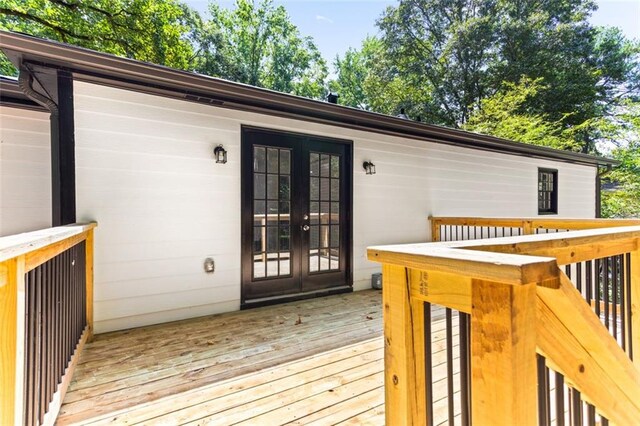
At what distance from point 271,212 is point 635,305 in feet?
10.8

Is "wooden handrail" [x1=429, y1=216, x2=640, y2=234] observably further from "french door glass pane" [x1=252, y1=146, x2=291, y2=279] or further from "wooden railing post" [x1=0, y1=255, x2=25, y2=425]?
"wooden railing post" [x1=0, y1=255, x2=25, y2=425]

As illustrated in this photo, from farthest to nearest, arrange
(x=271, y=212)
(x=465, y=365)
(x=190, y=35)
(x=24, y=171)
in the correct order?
1. (x=190, y=35)
2. (x=271, y=212)
3. (x=24, y=171)
4. (x=465, y=365)

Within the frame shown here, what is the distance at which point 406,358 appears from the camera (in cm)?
87

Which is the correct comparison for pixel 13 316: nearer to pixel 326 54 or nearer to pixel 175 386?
pixel 175 386

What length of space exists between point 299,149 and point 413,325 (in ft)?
11.4

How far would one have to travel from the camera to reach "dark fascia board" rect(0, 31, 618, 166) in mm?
2449

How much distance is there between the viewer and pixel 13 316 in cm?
114

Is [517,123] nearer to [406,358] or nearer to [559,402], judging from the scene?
[559,402]

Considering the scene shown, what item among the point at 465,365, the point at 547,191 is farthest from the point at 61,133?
the point at 547,191

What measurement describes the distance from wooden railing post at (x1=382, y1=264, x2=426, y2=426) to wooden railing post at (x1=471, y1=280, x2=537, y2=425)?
0.20m

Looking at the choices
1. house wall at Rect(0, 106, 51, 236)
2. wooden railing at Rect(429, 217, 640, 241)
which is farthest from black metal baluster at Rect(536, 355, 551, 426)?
house wall at Rect(0, 106, 51, 236)

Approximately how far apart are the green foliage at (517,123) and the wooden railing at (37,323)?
491 inches

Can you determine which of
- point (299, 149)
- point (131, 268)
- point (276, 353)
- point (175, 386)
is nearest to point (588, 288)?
point (276, 353)

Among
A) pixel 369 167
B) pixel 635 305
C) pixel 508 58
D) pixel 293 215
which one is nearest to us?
pixel 635 305
